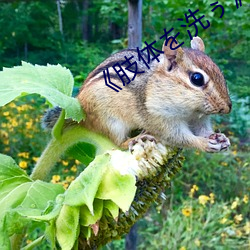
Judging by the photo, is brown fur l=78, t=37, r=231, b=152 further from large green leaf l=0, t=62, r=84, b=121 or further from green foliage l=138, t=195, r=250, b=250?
green foliage l=138, t=195, r=250, b=250

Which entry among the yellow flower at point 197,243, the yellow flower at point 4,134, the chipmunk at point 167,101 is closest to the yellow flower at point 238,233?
the yellow flower at point 197,243

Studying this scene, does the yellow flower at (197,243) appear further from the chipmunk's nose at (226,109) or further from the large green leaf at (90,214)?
the large green leaf at (90,214)

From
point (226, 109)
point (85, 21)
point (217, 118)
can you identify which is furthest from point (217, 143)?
point (85, 21)

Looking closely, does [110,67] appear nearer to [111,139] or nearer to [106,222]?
[111,139]

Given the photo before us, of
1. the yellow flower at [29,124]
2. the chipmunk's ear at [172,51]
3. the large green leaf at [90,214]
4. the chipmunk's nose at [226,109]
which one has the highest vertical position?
the chipmunk's ear at [172,51]

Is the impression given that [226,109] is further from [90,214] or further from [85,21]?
[85,21]
